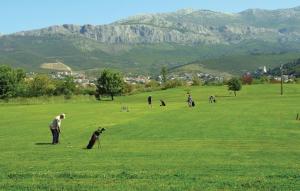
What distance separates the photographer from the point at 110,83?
150375mm

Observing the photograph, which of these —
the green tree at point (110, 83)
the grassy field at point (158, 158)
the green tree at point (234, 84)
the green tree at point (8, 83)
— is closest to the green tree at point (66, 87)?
the green tree at point (110, 83)

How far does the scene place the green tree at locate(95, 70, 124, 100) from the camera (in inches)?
5910

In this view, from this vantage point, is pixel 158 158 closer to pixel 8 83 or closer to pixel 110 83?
pixel 8 83

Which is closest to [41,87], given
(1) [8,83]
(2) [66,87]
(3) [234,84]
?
(2) [66,87]

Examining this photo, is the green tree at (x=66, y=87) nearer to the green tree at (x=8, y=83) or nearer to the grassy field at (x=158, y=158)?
the green tree at (x=8, y=83)

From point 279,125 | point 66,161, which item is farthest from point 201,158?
point 279,125

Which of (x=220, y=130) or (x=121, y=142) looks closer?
(x=121, y=142)

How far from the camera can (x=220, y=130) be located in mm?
44031

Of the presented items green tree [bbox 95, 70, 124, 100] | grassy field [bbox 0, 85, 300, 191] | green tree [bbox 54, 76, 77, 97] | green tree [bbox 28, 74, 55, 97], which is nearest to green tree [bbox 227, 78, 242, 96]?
green tree [bbox 95, 70, 124, 100]

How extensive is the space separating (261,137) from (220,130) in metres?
5.89

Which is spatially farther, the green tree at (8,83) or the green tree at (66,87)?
the green tree at (66,87)

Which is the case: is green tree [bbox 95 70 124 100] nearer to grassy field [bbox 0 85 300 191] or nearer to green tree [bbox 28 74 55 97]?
green tree [bbox 28 74 55 97]

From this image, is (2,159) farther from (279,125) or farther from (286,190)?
(279,125)

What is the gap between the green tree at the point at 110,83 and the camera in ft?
493
